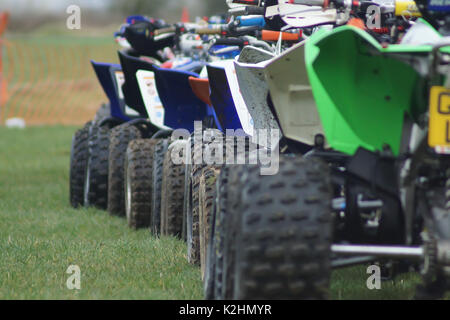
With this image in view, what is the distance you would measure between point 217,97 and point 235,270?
78.4 inches

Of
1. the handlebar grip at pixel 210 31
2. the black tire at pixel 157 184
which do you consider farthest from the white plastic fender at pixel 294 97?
the handlebar grip at pixel 210 31

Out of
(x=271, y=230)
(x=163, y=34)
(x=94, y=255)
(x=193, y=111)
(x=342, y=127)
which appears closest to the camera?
(x=271, y=230)

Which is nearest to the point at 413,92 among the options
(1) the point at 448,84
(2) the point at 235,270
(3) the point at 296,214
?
(1) the point at 448,84

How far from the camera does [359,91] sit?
3895mm

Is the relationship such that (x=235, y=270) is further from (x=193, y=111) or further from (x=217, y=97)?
(x=193, y=111)

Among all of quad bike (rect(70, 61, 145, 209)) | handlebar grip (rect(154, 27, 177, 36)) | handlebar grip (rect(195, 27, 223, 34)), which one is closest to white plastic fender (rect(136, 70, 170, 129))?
handlebar grip (rect(195, 27, 223, 34))

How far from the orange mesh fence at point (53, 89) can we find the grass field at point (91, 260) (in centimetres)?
1481

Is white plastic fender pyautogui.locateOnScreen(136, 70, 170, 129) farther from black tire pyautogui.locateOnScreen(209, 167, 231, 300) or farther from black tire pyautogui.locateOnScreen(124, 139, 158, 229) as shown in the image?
black tire pyautogui.locateOnScreen(209, 167, 231, 300)

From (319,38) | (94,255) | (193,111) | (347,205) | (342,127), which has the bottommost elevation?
(94,255)

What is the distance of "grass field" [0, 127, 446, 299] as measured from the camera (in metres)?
4.87

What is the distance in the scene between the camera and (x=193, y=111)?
7199mm

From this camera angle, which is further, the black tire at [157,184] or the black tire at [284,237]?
the black tire at [157,184]

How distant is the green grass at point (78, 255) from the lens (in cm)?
489

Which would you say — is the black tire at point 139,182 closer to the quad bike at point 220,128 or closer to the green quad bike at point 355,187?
the quad bike at point 220,128
